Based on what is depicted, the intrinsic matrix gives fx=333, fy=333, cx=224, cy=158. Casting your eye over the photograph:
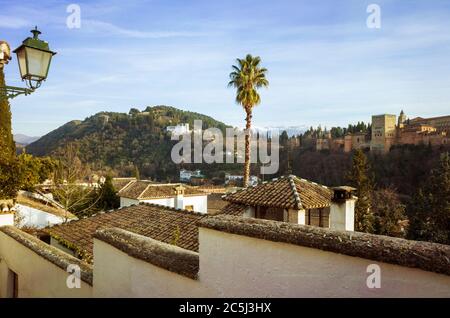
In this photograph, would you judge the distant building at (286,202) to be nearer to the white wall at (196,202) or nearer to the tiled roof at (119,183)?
the white wall at (196,202)

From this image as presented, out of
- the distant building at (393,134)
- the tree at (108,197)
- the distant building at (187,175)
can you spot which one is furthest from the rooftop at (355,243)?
the distant building at (393,134)

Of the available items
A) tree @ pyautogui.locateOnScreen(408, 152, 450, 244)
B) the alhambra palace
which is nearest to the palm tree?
tree @ pyautogui.locateOnScreen(408, 152, 450, 244)

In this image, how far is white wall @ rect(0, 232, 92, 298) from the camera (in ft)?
14.1

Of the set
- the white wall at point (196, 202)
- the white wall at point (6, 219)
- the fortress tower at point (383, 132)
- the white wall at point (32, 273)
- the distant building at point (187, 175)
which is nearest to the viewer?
the white wall at point (32, 273)

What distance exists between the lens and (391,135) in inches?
3292

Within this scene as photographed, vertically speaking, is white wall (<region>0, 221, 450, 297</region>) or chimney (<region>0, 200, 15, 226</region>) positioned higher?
white wall (<region>0, 221, 450, 297</region>)

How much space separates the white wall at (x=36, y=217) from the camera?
17.5m

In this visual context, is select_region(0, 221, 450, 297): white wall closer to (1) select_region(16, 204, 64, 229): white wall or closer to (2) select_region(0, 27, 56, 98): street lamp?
(2) select_region(0, 27, 56, 98): street lamp

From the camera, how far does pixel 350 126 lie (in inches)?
4006

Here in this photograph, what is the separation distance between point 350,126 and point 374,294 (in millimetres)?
107315

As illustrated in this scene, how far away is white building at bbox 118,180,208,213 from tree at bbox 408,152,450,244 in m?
17.8

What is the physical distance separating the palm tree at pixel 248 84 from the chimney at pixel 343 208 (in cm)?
1080

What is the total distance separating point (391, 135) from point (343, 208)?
83175 mm

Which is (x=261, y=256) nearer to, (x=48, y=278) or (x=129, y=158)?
(x=48, y=278)
